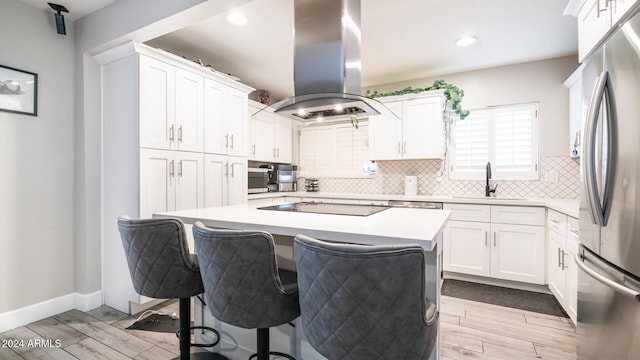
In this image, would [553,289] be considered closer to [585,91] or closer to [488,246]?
[488,246]

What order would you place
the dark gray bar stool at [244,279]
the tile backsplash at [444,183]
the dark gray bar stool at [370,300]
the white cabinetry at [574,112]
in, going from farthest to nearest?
the tile backsplash at [444,183] → the white cabinetry at [574,112] → the dark gray bar stool at [244,279] → the dark gray bar stool at [370,300]

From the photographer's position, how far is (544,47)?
3.10 metres

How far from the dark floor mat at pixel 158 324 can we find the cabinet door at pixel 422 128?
3123 millimetres

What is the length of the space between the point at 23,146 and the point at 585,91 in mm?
3840

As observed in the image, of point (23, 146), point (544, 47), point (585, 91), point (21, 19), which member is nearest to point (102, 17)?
point (21, 19)

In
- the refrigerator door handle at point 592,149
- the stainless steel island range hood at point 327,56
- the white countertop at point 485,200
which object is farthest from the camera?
the white countertop at point 485,200

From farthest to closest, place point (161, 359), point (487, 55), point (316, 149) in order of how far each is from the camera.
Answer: point (316, 149)
point (487, 55)
point (161, 359)

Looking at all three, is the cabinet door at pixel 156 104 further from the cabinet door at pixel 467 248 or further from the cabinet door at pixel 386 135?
the cabinet door at pixel 467 248

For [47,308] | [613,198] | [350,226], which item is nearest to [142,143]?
[47,308]

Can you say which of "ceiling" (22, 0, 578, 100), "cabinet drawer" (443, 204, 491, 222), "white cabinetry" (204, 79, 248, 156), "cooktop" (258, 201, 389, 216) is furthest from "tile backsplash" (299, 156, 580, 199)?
"cooktop" (258, 201, 389, 216)

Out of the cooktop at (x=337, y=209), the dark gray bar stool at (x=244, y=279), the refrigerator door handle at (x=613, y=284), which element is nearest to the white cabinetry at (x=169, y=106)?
the cooktop at (x=337, y=209)

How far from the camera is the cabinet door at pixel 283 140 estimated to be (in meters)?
4.55

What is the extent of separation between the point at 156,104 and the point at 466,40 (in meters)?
3.04

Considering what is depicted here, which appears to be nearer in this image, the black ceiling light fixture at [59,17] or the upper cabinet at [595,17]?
the upper cabinet at [595,17]
